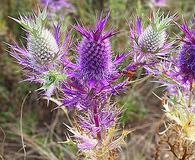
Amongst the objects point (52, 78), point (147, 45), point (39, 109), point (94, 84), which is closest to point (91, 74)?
point (94, 84)

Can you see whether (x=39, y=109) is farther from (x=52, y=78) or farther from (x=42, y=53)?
(x=52, y=78)

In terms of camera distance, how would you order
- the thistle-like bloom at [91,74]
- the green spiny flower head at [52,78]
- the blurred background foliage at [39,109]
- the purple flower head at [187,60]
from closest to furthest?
the green spiny flower head at [52,78]
the thistle-like bloom at [91,74]
the purple flower head at [187,60]
the blurred background foliage at [39,109]

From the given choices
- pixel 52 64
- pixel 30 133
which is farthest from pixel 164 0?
pixel 52 64

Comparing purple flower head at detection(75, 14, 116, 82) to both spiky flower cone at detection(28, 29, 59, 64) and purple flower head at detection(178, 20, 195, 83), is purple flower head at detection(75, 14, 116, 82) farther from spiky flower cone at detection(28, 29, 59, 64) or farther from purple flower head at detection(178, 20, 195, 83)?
purple flower head at detection(178, 20, 195, 83)

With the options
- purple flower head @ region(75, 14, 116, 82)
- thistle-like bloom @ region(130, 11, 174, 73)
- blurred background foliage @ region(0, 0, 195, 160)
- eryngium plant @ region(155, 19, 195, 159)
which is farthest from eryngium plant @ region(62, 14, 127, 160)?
blurred background foliage @ region(0, 0, 195, 160)

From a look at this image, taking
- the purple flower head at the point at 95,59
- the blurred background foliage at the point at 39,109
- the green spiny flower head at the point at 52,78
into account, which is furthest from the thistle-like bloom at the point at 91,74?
the blurred background foliage at the point at 39,109

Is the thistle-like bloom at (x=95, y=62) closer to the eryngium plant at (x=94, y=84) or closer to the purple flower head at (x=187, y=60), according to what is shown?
the eryngium plant at (x=94, y=84)

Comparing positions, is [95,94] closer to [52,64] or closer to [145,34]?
[52,64]

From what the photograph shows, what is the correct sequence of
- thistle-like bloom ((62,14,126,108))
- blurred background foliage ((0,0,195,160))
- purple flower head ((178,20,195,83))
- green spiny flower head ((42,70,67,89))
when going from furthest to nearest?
blurred background foliage ((0,0,195,160)), purple flower head ((178,20,195,83)), thistle-like bloom ((62,14,126,108)), green spiny flower head ((42,70,67,89))
